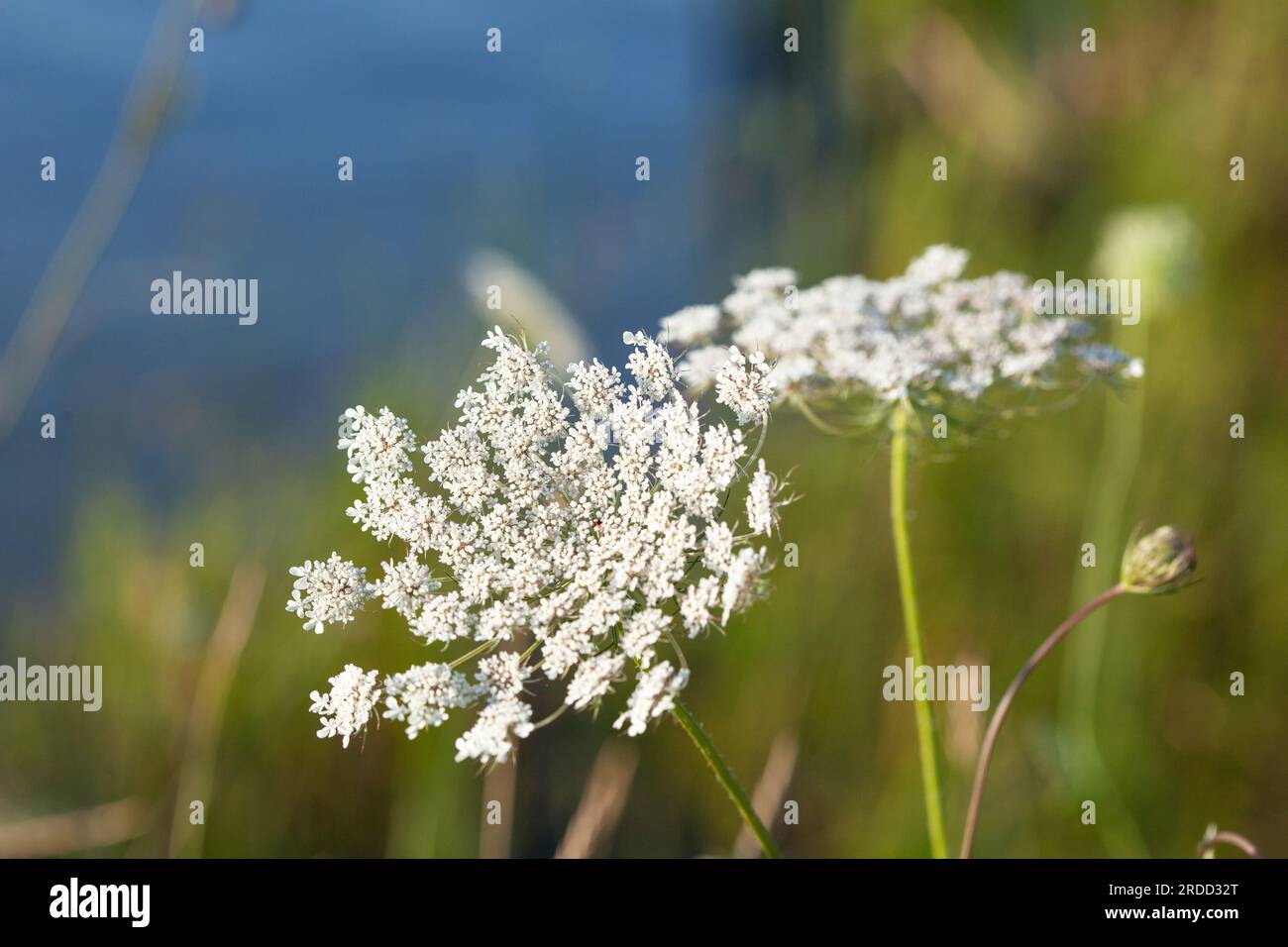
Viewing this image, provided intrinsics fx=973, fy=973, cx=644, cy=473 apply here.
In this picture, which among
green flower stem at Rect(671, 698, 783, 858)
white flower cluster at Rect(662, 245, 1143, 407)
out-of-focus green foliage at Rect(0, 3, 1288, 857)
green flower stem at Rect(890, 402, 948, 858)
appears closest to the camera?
green flower stem at Rect(671, 698, 783, 858)

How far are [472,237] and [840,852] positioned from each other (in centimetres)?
286

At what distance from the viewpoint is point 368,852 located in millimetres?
2891

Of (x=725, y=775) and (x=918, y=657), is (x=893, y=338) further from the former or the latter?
(x=725, y=775)

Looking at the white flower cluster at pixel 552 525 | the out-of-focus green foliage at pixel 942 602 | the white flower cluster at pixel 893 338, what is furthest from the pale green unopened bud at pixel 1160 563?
the out-of-focus green foliage at pixel 942 602

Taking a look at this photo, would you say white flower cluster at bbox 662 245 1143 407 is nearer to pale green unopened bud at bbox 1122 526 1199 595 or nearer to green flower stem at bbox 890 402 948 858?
green flower stem at bbox 890 402 948 858

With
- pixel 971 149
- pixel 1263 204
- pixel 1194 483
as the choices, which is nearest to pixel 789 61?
pixel 971 149

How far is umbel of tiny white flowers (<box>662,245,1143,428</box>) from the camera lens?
137cm

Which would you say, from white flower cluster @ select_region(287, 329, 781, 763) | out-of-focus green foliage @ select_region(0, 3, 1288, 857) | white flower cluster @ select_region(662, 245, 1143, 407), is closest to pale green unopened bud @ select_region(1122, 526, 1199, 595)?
white flower cluster @ select_region(662, 245, 1143, 407)

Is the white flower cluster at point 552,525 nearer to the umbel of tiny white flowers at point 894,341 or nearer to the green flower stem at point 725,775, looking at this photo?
the green flower stem at point 725,775

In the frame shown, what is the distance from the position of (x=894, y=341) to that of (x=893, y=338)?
13 mm

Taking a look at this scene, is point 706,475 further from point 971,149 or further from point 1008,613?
point 971,149

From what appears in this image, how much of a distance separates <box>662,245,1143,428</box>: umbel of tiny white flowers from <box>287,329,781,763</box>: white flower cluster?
28cm

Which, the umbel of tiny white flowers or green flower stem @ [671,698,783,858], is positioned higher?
the umbel of tiny white flowers

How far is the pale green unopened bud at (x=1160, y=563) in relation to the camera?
→ 122cm
